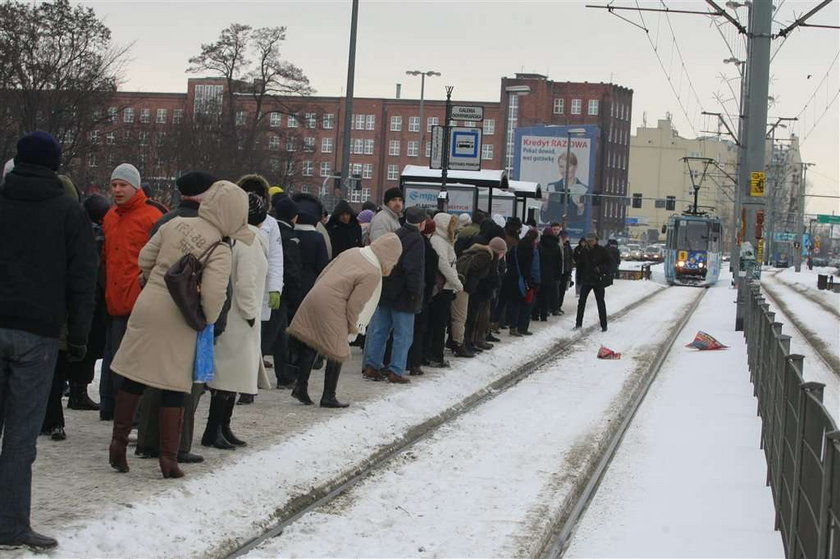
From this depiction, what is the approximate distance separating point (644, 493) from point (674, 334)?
1717cm

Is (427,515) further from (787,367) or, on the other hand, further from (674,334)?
(674,334)

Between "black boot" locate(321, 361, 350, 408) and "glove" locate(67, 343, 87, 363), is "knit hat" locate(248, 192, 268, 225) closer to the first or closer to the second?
"black boot" locate(321, 361, 350, 408)

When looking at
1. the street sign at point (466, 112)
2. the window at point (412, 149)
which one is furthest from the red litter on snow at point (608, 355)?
the window at point (412, 149)

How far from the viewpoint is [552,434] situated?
1234cm

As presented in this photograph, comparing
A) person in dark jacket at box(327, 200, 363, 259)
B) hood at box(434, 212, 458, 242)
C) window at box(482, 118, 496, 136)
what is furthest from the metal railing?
window at box(482, 118, 496, 136)

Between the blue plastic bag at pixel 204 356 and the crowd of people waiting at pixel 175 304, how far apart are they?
5cm

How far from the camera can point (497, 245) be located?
17.9 meters

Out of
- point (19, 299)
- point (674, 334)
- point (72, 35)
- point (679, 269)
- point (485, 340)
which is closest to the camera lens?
point (19, 299)

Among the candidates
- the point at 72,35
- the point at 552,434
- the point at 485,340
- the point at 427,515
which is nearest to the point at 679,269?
the point at 72,35

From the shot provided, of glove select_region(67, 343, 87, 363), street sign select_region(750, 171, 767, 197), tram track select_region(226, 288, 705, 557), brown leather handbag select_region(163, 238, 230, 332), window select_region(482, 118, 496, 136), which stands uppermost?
window select_region(482, 118, 496, 136)

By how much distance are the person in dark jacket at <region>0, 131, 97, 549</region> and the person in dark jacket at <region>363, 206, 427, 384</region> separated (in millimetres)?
7527

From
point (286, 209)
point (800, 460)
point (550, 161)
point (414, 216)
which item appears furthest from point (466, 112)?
point (550, 161)

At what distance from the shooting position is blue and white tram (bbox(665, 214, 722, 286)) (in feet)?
190

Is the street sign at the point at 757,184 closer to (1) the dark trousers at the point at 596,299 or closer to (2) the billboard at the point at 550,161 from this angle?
(1) the dark trousers at the point at 596,299
